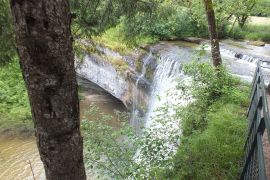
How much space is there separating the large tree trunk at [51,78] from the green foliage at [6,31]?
2247mm

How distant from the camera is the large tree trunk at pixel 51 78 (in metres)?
1.88

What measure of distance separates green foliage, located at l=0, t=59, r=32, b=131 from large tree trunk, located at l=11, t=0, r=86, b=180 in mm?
9734

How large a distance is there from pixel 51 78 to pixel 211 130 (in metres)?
3.55

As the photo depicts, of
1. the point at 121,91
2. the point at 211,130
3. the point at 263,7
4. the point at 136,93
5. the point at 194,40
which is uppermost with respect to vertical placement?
the point at 263,7

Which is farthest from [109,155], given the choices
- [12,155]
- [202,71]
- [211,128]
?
[12,155]

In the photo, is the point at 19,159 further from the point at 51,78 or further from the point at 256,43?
the point at 256,43

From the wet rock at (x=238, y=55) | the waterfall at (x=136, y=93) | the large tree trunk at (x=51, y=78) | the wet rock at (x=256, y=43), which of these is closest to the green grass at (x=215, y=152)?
the large tree trunk at (x=51, y=78)

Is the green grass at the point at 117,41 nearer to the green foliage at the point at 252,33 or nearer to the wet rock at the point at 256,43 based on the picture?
the wet rock at the point at 256,43

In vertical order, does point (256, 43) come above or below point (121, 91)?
above

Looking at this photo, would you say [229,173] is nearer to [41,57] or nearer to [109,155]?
[109,155]

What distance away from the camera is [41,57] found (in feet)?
6.40

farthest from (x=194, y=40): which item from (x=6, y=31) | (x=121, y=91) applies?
(x=6, y=31)

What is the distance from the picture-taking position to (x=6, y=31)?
4.06 meters

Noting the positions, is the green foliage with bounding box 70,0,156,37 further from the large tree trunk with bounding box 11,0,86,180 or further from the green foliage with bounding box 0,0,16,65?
the large tree trunk with bounding box 11,0,86,180
